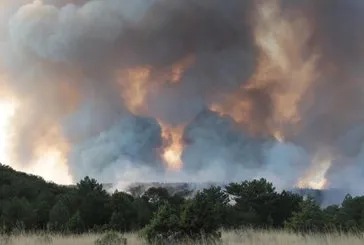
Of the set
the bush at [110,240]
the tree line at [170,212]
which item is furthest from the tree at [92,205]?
the bush at [110,240]

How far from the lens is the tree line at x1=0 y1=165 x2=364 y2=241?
13.7m

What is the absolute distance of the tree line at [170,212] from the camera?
1371 centimetres

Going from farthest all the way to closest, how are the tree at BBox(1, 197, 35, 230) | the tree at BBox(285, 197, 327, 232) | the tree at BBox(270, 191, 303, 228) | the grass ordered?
the tree at BBox(270, 191, 303, 228), the tree at BBox(1, 197, 35, 230), the tree at BBox(285, 197, 327, 232), the grass

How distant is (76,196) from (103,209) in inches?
57.2

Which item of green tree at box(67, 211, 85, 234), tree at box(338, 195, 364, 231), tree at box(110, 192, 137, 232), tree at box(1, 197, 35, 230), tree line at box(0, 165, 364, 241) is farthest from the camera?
tree at box(338, 195, 364, 231)

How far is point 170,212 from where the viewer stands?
13.7 metres

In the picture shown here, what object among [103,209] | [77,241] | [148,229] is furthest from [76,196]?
[148,229]

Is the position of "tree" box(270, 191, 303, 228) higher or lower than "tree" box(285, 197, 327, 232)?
higher

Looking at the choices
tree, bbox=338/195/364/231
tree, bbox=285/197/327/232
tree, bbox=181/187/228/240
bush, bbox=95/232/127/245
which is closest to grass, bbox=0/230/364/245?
bush, bbox=95/232/127/245

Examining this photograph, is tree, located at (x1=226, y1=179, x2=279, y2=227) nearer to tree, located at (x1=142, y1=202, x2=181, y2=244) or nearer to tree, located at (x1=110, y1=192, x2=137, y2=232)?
tree, located at (x1=110, y1=192, x2=137, y2=232)

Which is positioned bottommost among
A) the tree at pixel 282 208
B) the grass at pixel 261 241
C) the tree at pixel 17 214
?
the grass at pixel 261 241

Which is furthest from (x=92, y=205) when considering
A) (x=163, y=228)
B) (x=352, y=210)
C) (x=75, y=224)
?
(x=352, y=210)

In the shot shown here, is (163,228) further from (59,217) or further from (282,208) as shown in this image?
(282,208)

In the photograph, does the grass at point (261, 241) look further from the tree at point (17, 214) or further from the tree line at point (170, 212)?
the tree at point (17, 214)
